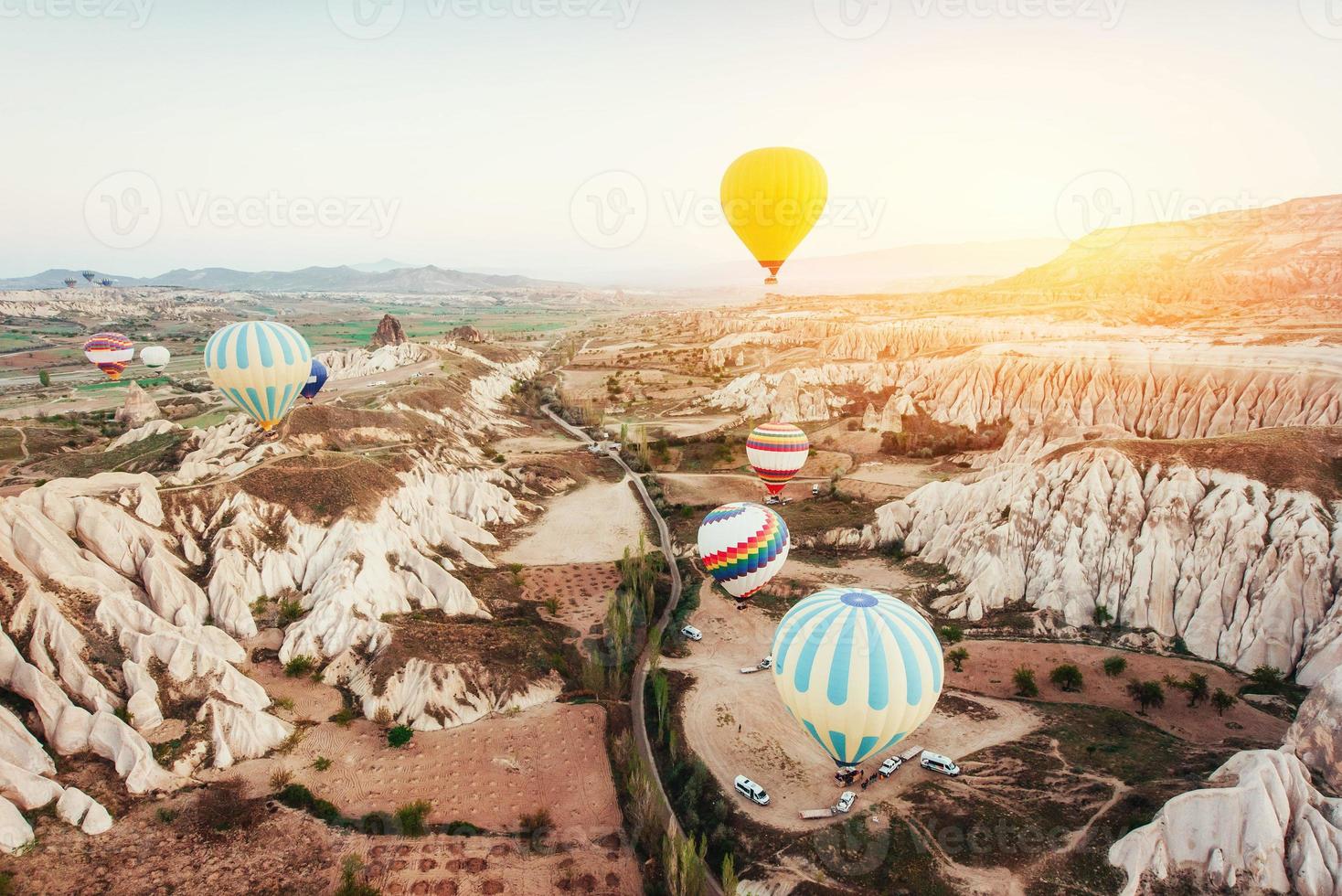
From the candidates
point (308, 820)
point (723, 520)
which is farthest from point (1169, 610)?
point (308, 820)

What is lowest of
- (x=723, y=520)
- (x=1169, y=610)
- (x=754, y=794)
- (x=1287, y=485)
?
(x=754, y=794)

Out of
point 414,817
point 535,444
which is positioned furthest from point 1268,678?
point 535,444

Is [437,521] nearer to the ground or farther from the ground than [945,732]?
farther from the ground

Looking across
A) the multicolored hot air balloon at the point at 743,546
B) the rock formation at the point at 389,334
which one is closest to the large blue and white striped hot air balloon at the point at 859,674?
the multicolored hot air balloon at the point at 743,546

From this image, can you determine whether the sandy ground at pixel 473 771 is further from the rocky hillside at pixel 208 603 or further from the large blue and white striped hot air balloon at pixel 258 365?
the large blue and white striped hot air balloon at pixel 258 365

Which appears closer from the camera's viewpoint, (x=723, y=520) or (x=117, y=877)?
(x=117, y=877)

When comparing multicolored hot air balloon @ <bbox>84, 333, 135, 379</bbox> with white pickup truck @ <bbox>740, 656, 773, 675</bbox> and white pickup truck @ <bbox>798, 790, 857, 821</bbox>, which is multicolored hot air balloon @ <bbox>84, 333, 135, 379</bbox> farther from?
white pickup truck @ <bbox>798, 790, 857, 821</bbox>

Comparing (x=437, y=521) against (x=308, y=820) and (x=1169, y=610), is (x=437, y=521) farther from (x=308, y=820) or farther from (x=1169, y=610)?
(x=1169, y=610)
